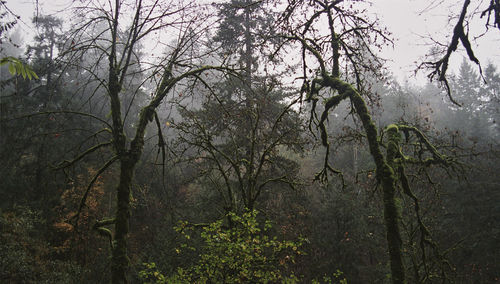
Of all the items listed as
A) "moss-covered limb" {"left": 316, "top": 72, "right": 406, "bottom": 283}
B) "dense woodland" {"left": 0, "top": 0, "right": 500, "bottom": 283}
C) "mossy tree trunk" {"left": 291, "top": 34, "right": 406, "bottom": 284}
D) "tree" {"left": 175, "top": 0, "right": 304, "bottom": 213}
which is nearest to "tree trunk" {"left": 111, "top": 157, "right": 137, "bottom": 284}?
"dense woodland" {"left": 0, "top": 0, "right": 500, "bottom": 283}

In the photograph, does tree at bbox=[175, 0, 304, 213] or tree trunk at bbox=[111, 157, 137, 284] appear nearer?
tree trunk at bbox=[111, 157, 137, 284]

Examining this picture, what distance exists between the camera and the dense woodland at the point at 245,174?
4.54m

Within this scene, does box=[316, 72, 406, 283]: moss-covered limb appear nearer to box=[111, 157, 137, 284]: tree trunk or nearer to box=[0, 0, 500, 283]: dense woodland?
box=[0, 0, 500, 283]: dense woodland

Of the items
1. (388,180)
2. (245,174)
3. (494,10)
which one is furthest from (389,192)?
(245,174)

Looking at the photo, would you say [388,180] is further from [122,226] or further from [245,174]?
[245,174]

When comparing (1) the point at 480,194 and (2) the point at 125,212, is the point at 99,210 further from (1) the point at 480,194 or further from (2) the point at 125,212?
(1) the point at 480,194

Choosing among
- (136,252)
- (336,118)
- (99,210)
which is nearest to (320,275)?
(136,252)

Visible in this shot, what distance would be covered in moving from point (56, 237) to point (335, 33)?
14839 mm

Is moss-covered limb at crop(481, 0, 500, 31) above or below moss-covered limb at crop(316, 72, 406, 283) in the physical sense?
above

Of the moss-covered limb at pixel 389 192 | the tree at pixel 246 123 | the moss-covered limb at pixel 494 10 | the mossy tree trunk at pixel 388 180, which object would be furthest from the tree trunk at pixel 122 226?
the moss-covered limb at pixel 494 10

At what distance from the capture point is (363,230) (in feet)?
45.5

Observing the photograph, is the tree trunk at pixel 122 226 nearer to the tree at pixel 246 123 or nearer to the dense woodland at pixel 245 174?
the dense woodland at pixel 245 174

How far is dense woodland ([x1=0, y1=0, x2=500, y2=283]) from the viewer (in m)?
4.54

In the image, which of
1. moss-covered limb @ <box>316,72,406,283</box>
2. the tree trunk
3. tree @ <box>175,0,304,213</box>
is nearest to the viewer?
moss-covered limb @ <box>316,72,406,283</box>
